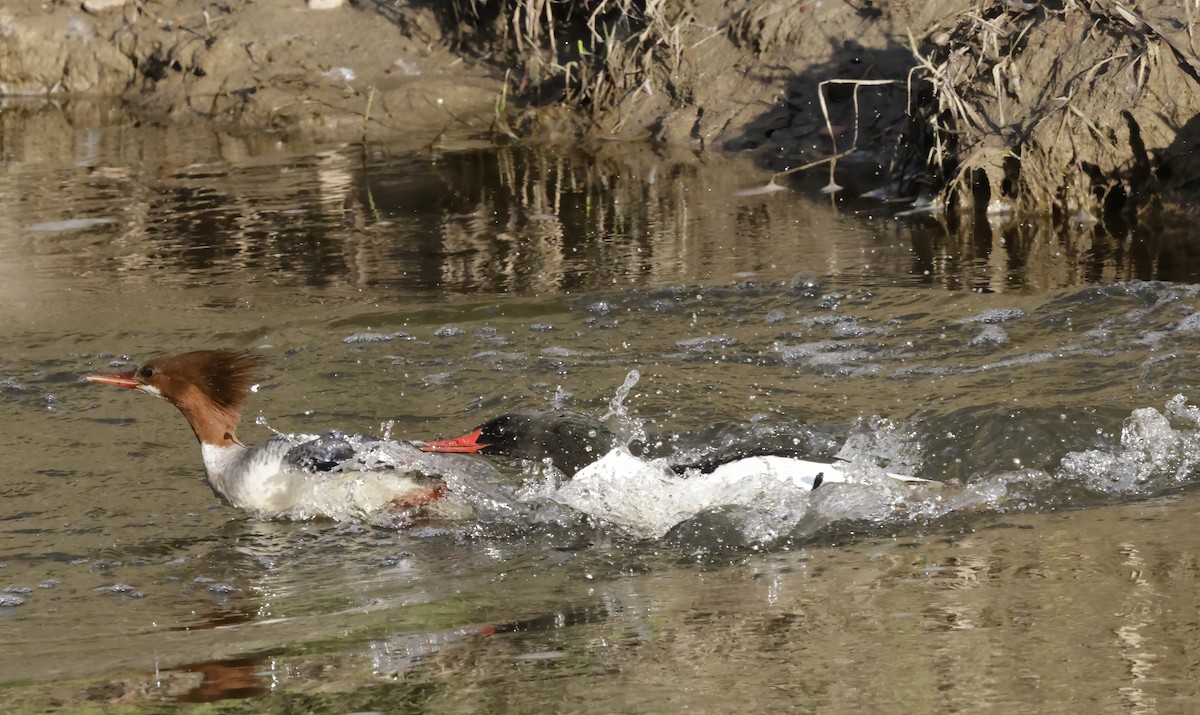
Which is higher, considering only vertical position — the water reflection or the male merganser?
the water reflection

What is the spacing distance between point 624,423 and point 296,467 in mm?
1286

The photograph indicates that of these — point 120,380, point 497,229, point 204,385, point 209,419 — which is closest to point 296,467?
point 209,419

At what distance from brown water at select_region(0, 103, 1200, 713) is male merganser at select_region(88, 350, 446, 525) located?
0.44 feet

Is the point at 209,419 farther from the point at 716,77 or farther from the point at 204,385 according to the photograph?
the point at 716,77

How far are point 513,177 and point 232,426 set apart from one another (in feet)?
16.6

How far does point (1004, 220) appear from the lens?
8492 millimetres

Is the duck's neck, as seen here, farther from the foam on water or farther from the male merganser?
the foam on water

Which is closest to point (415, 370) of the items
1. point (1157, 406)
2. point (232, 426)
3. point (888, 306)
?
point (232, 426)

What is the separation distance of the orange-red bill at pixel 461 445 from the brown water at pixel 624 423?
261 mm

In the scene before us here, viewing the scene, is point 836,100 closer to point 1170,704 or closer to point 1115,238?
point 1115,238

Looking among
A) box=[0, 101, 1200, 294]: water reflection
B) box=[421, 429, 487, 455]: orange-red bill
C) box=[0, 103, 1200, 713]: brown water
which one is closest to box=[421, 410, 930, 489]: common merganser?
box=[421, 429, 487, 455]: orange-red bill

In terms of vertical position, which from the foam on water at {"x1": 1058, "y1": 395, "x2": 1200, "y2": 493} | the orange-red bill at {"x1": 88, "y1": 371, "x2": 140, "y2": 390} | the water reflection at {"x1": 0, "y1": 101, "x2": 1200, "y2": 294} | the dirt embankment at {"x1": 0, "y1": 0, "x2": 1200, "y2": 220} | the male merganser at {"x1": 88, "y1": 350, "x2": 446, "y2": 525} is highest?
the dirt embankment at {"x1": 0, "y1": 0, "x2": 1200, "y2": 220}

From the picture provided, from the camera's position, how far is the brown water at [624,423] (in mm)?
3471

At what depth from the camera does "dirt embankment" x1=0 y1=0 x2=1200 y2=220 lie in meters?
8.30
